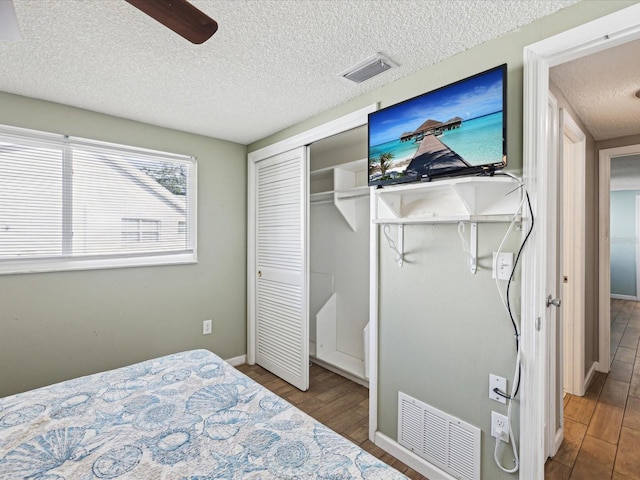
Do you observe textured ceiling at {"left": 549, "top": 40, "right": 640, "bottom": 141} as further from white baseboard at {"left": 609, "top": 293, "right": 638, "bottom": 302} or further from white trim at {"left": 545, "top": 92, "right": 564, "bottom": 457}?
white baseboard at {"left": 609, "top": 293, "right": 638, "bottom": 302}

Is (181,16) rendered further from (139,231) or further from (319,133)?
(139,231)

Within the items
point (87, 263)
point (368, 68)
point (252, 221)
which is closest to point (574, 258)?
point (368, 68)

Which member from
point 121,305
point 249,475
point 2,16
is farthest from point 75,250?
point 249,475

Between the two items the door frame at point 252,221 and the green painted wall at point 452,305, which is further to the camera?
the door frame at point 252,221

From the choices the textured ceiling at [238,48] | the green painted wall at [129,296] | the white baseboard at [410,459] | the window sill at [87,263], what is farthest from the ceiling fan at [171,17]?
the white baseboard at [410,459]

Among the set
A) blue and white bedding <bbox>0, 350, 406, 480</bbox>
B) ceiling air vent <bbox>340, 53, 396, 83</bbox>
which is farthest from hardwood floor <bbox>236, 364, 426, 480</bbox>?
ceiling air vent <bbox>340, 53, 396, 83</bbox>

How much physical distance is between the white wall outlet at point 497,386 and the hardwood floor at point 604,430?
2.57 feet

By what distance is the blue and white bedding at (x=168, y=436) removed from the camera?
0.98m

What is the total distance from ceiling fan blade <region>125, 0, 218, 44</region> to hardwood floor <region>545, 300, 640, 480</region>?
108 inches

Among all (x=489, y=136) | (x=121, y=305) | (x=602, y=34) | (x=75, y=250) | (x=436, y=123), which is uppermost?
(x=602, y=34)

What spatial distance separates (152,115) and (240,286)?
1751 millimetres

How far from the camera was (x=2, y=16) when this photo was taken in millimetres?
920

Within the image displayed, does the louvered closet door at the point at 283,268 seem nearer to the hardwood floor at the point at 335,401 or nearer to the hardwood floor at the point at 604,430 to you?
the hardwood floor at the point at 335,401

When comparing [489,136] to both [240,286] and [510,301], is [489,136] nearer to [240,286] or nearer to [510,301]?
[510,301]
